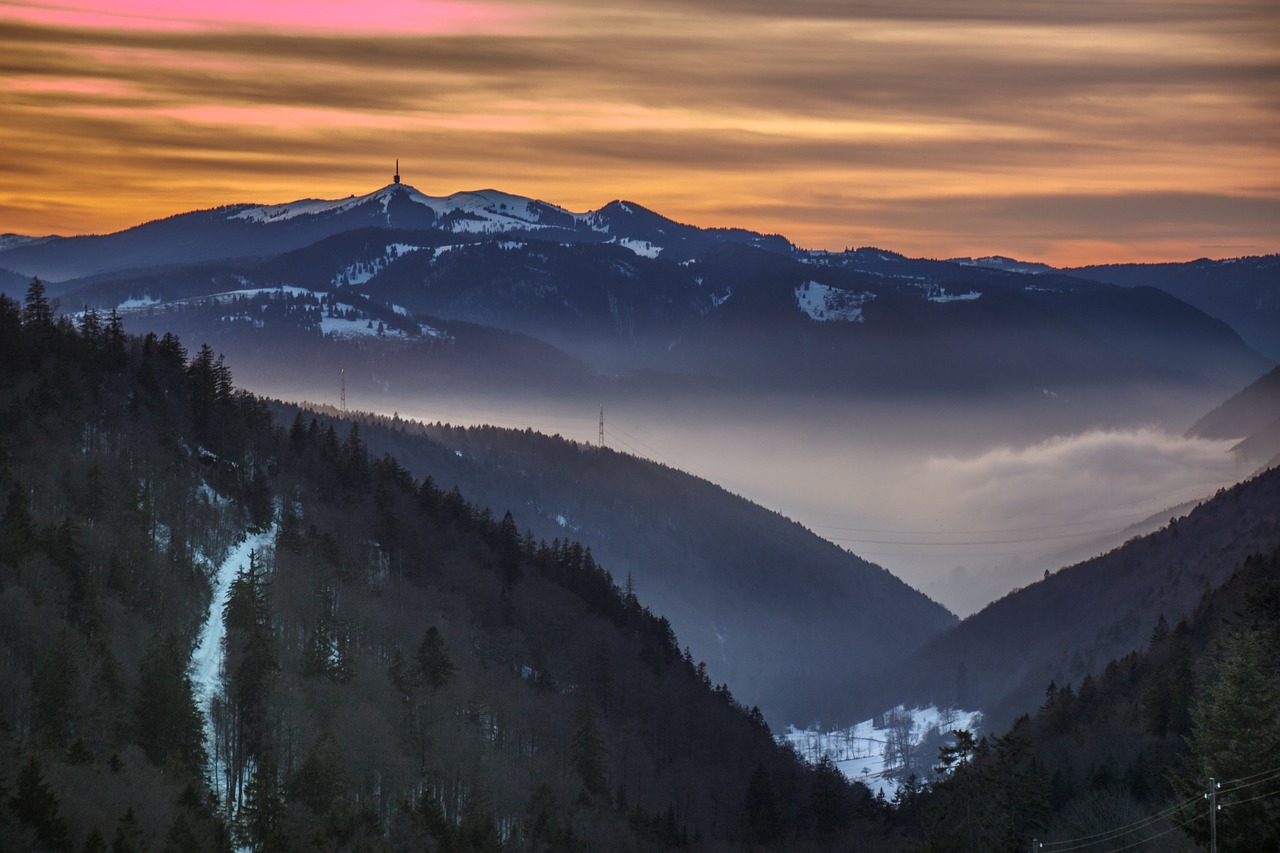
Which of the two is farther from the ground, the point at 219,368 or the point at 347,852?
the point at 219,368

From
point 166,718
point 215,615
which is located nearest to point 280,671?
point 215,615

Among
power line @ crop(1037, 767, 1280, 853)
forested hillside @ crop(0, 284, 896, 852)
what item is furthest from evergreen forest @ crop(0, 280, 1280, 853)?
forested hillside @ crop(0, 284, 896, 852)

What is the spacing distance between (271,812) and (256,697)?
60.8 ft

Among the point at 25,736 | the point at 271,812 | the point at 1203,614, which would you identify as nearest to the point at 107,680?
the point at 25,736

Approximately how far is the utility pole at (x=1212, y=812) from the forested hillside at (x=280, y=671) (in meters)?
54.8

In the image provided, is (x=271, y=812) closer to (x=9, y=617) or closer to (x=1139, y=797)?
(x=9, y=617)

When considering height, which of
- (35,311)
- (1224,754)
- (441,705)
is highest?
(35,311)

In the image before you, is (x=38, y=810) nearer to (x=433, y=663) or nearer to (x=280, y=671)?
(x=280, y=671)

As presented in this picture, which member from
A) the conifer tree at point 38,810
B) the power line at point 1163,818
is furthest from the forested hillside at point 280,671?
the power line at point 1163,818

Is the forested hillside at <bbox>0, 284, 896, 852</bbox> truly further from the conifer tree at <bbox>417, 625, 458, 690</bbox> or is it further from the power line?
the power line

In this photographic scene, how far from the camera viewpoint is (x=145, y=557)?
134m

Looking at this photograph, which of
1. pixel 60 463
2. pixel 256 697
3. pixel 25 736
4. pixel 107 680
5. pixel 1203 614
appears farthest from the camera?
pixel 1203 614

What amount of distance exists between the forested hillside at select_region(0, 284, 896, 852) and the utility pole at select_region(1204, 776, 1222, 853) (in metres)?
54.8

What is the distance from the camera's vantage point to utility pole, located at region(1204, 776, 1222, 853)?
219 feet
